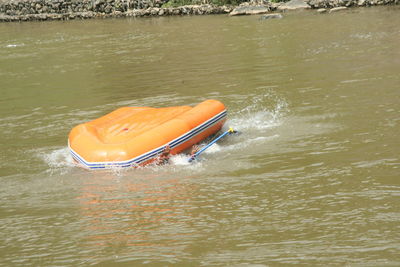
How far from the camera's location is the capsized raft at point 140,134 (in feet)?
23.1

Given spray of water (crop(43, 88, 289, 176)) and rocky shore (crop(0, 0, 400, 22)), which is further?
rocky shore (crop(0, 0, 400, 22))

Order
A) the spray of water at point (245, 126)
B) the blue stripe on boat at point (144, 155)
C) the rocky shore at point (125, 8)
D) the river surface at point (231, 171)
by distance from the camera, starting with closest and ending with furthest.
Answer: the river surface at point (231, 171)
the blue stripe on boat at point (144, 155)
the spray of water at point (245, 126)
the rocky shore at point (125, 8)

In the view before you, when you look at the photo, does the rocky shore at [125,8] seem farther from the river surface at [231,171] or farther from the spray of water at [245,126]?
the spray of water at [245,126]

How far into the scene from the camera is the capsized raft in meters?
7.03

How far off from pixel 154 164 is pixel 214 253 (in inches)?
93.7

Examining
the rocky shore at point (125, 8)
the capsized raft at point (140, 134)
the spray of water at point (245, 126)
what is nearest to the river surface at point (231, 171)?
the spray of water at point (245, 126)

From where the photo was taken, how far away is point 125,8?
25.9m

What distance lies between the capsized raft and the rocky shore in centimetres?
1326

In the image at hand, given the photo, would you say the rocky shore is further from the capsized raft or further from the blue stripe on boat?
the blue stripe on boat

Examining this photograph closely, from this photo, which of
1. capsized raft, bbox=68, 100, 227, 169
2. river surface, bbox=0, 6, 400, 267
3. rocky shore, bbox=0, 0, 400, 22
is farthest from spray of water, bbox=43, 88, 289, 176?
rocky shore, bbox=0, 0, 400, 22

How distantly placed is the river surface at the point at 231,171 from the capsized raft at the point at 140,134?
17 cm

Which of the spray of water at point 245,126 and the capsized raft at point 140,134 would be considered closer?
the capsized raft at point 140,134

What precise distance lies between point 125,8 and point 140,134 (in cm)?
1950

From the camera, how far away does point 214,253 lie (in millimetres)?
4902
